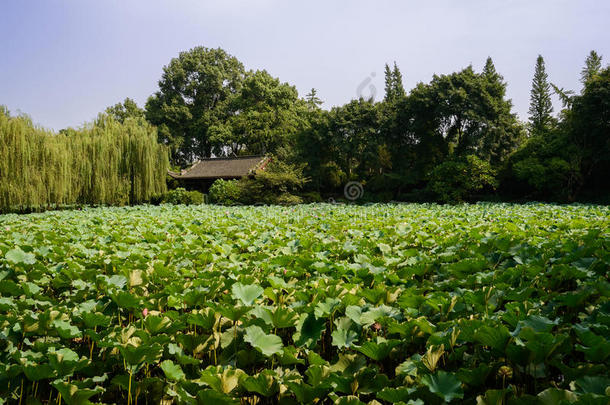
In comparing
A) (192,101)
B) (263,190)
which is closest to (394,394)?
(263,190)

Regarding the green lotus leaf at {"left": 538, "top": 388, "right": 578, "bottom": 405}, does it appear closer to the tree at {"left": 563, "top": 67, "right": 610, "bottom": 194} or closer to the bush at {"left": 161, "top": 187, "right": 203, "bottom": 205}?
the tree at {"left": 563, "top": 67, "right": 610, "bottom": 194}

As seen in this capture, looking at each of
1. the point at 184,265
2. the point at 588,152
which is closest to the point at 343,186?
the point at 588,152

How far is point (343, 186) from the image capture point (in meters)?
22.6

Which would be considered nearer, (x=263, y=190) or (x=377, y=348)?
(x=377, y=348)

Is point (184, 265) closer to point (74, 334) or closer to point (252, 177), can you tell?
point (74, 334)

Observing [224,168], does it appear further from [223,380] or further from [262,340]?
[223,380]

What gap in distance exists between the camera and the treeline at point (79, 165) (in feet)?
39.1

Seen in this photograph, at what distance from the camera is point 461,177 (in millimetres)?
16438

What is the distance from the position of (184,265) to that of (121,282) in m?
0.63

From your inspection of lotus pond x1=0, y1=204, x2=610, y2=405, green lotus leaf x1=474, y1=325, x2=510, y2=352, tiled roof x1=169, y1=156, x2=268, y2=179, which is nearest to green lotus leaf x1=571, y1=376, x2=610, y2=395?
lotus pond x1=0, y1=204, x2=610, y2=405

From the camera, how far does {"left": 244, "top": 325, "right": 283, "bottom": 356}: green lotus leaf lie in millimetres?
1185

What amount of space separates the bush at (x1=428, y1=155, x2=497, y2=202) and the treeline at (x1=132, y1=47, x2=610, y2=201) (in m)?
0.05

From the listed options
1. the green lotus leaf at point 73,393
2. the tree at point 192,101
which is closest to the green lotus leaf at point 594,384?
the green lotus leaf at point 73,393

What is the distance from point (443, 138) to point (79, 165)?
1824 cm
